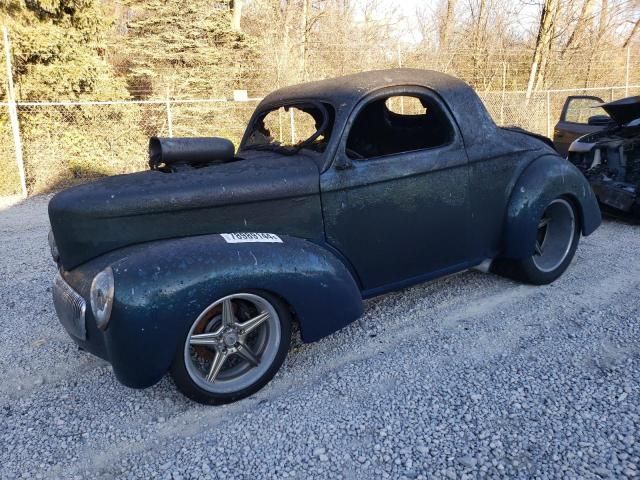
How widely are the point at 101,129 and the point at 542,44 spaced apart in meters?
12.7

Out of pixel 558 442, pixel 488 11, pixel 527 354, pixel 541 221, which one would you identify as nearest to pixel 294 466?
pixel 558 442

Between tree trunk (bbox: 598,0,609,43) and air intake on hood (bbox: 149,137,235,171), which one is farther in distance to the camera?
tree trunk (bbox: 598,0,609,43)

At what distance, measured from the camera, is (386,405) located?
113 inches

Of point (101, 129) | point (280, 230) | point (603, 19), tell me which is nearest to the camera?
point (280, 230)

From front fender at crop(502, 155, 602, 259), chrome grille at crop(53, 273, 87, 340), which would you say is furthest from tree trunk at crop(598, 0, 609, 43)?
chrome grille at crop(53, 273, 87, 340)

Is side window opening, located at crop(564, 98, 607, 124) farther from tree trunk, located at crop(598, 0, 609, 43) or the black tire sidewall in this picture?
tree trunk, located at crop(598, 0, 609, 43)

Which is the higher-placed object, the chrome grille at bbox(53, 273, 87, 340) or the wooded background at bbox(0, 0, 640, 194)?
the wooded background at bbox(0, 0, 640, 194)

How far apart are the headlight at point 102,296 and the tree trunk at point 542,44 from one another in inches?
590

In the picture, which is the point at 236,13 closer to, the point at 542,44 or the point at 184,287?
the point at 542,44

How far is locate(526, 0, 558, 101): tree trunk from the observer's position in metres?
15.7

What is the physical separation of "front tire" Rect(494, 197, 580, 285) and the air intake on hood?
2.50 m

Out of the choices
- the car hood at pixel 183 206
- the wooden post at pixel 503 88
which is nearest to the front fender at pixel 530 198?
the car hood at pixel 183 206

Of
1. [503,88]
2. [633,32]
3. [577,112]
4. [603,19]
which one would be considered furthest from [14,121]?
[633,32]

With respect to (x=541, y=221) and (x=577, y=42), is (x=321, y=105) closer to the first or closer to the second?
(x=541, y=221)
